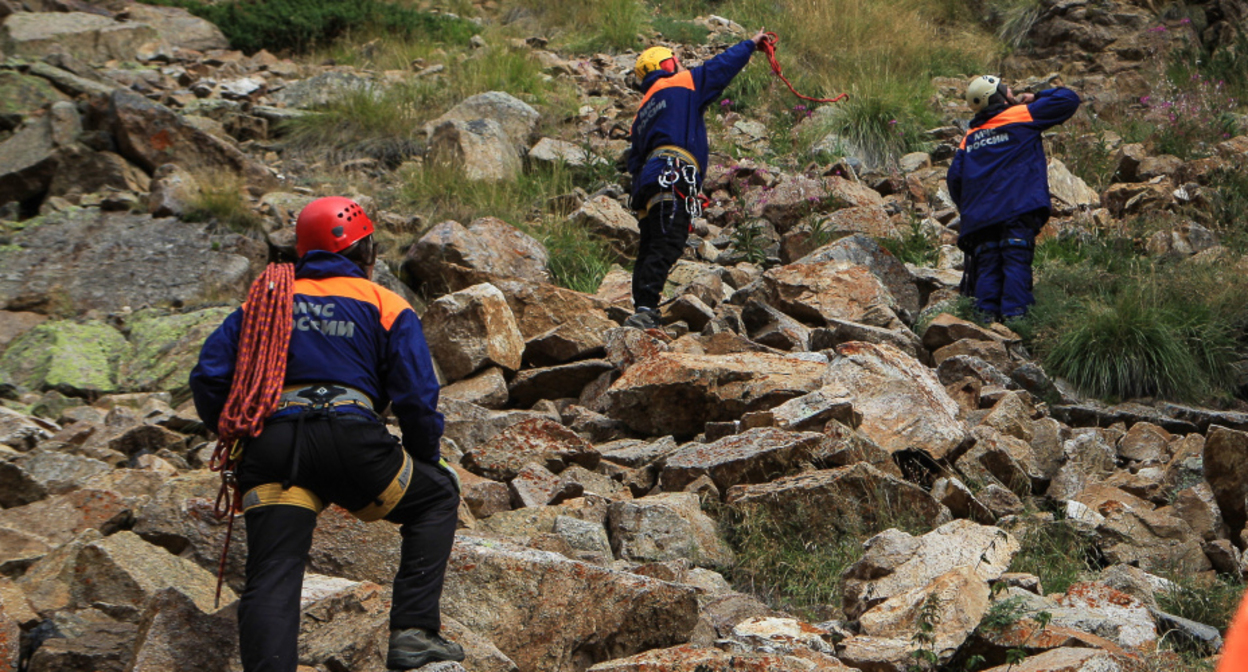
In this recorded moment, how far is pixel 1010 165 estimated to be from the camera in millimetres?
8008

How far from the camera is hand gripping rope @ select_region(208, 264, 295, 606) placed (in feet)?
10.5

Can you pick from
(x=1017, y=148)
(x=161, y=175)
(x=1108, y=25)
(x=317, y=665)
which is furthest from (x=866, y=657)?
(x=1108, y=25)

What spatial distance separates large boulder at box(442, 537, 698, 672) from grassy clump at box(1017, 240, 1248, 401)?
14.4ft

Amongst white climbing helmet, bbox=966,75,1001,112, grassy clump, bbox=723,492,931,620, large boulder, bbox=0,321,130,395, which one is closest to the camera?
grassy clump, bbox=723,492,931,620

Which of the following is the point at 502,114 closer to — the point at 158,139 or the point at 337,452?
the point at 158,139

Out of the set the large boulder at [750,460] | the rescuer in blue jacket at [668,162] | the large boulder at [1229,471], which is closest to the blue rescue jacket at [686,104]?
the rescuer in blue jacket at [668,162]

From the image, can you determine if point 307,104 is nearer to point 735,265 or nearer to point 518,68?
point 518,68

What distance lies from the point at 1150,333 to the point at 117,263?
6638 millimetres

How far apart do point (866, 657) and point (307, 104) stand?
9.81m

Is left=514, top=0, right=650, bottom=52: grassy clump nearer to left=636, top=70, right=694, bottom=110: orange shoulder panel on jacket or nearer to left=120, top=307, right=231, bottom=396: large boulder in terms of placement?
left=636, top=70, right=694, bottom=110: orange shoulder panel on jacket

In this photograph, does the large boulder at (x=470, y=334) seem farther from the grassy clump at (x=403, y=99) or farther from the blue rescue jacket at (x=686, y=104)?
the grassy clump at (x=403, y=99)

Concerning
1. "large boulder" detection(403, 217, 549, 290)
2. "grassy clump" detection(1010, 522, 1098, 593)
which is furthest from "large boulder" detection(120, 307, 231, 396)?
"grassy clump" detection(1010, 522, 1098, 593)

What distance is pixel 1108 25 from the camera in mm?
14758

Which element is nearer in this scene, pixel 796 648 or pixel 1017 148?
pixel 796 648
